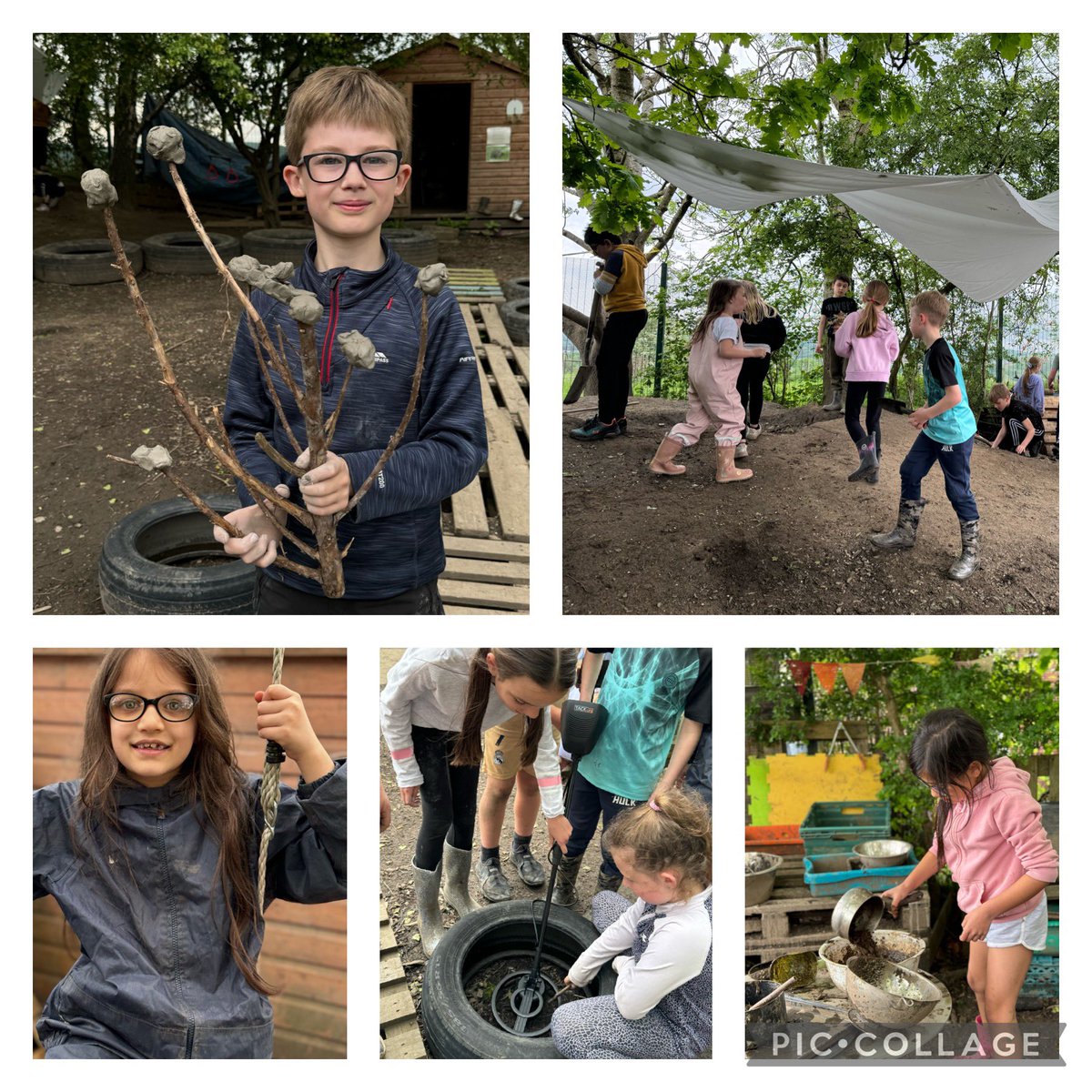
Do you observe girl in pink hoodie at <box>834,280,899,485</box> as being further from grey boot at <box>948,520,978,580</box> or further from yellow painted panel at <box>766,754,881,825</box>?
yellow painted panel at <box>766,754,881,825</box>

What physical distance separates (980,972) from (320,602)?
157 cm

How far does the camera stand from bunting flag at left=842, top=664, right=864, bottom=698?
9.75 ft

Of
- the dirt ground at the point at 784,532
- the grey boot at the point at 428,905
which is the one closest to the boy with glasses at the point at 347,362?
the grey boot at the point at 428,905

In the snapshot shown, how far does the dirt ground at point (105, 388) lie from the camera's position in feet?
8.98

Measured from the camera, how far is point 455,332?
170cm

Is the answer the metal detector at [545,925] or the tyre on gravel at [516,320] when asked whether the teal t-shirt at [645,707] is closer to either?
the metal detector at [545,925]

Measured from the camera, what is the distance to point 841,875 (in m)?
2.77

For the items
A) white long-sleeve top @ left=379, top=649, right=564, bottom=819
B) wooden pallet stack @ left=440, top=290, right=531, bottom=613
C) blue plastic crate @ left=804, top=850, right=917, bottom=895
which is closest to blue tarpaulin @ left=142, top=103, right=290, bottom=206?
wooden pallet stack @ left=440, top=290, right=531, bottom=613

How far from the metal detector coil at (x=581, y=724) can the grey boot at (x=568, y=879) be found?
256 mm

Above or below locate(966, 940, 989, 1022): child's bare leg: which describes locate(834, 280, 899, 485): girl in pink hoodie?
above

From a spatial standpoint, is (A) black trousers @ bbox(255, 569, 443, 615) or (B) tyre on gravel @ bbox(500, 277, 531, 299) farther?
(B) tyre on gravel @ bbox(500, 277, 531, 299)

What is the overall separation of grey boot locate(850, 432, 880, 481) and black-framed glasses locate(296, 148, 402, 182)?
2056 millimetres
